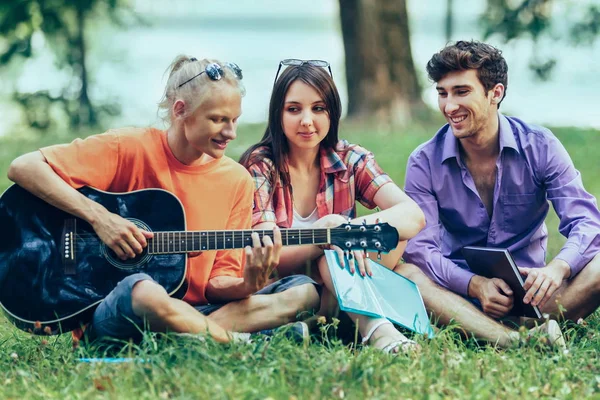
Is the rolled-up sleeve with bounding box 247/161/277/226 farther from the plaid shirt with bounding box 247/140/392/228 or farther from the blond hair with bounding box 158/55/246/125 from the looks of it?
the blond hair with bounding box 158/55/246/125

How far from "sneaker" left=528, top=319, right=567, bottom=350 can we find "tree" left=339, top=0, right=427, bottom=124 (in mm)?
8501

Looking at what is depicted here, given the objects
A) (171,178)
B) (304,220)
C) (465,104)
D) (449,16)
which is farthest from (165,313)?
(449,16)

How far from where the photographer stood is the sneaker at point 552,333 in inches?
153

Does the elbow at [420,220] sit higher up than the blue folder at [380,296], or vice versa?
the elbow at [420,220]

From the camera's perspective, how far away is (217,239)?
12.9 feet

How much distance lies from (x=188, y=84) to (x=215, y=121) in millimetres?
232

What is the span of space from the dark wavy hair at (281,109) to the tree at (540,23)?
28.5ft

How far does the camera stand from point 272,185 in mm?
4574

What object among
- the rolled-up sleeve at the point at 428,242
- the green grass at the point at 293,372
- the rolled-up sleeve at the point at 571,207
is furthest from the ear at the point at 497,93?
the green grass at the point at 293,372

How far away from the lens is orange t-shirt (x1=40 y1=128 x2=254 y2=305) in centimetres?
405

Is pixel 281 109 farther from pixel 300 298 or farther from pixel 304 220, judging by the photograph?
pixel 300 298

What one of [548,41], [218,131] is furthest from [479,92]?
[548,41]

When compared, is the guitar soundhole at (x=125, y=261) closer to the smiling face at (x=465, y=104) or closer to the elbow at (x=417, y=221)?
the elbow at (x=417, y=221)

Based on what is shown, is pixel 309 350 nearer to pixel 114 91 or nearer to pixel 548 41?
pixel 548 41
